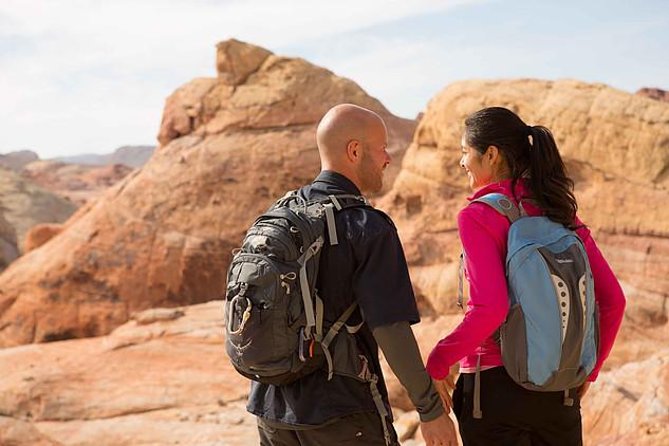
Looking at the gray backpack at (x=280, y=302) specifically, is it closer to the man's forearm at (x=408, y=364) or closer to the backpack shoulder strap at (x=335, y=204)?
the backpack shoulder strap at (x=335, y=204)

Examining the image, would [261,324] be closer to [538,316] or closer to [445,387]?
[445,387]

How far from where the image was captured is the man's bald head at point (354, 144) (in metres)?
2.87

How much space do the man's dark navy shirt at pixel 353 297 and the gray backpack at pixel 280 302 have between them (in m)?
0.04

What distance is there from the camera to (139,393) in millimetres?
9234

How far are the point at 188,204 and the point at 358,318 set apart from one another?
1388 centimetres

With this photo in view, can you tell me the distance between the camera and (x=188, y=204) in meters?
16.3

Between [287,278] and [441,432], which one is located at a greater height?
[287,278]

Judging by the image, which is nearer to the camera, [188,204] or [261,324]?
[261,324]

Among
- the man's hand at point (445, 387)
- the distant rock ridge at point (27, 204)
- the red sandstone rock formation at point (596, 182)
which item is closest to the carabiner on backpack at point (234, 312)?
the man's hand at point (445, 387)

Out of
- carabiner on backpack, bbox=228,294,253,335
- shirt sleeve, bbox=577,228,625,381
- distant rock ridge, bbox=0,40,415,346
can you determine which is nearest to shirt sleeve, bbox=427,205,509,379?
shirt sleeve, bbox=577,228,625,381

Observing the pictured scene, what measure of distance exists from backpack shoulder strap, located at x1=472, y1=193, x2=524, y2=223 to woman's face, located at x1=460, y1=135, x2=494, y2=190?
12cm

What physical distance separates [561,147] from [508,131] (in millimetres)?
6757

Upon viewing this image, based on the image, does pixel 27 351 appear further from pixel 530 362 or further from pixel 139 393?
pixel 530 362

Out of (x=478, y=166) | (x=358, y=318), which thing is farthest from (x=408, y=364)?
(x=478, y=166)
